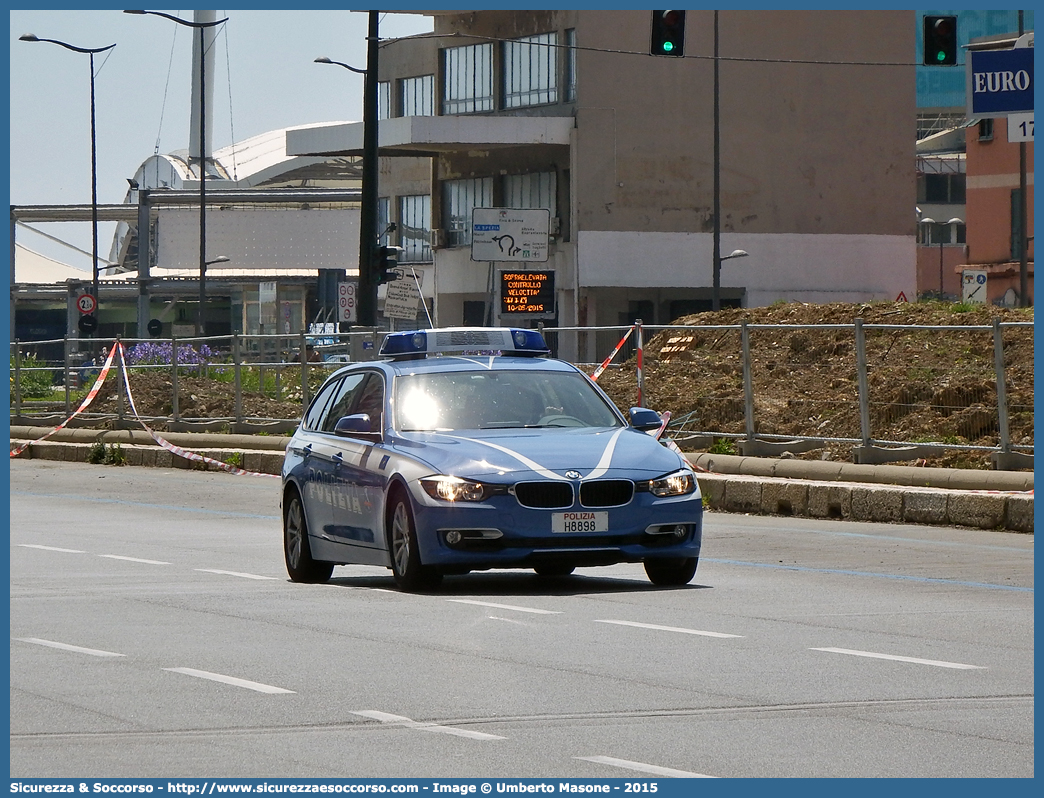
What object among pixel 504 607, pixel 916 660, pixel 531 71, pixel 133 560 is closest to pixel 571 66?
pixel 531 71

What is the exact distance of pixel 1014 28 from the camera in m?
128

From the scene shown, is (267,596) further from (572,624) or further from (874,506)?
(874,506)

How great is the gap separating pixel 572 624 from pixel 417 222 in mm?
60011

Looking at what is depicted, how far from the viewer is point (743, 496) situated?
20750 mm

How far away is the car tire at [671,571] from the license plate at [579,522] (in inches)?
25.1

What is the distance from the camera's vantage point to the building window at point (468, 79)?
64.4m

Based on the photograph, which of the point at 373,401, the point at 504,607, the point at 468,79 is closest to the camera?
the point at 504,607

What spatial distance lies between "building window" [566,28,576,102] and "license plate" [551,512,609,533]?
49.2m

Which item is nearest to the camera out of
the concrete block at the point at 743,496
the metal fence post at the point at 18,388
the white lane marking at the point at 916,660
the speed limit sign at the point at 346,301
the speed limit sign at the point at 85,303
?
the white lane marking at the point at 916,660

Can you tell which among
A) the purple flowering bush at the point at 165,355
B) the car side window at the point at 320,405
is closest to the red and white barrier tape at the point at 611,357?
the purple flowering bush at the point at 165,355

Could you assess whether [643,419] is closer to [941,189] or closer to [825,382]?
[825,382]

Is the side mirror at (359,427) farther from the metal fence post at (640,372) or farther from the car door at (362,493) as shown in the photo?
the metal fence post at (640,372)

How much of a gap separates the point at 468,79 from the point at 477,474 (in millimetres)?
53893

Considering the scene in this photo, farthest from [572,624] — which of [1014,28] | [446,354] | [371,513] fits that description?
[1014,28]
